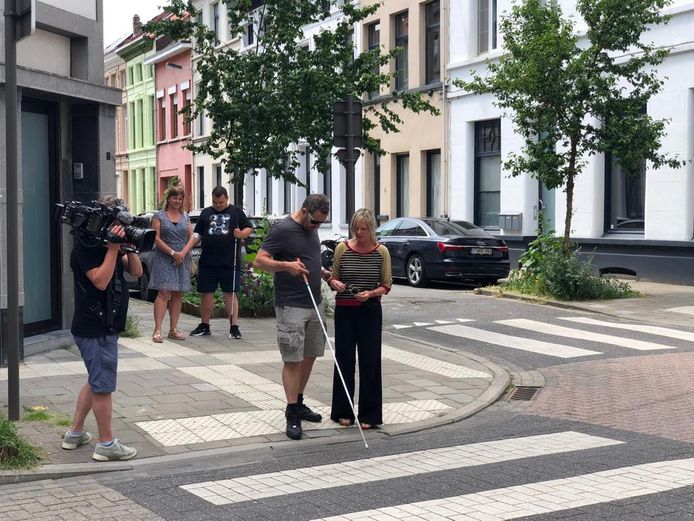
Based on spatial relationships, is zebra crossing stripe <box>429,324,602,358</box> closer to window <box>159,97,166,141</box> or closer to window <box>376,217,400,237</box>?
window <box>376,217,400,237</box>

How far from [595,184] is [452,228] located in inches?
149

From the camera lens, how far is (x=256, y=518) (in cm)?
591

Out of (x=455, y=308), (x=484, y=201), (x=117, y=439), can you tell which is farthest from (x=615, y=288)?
(x=117, y=439)

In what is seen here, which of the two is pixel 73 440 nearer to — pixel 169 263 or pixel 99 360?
pixel 99 360

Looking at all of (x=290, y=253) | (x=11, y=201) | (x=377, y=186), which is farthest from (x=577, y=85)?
(x=377, y=186)

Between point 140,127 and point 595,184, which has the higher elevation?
point 140,127

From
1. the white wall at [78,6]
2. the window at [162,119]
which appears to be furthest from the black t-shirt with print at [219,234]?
the window at [162,119]

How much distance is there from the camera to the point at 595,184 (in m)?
24.5

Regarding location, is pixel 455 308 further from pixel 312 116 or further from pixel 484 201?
pixel 484 201

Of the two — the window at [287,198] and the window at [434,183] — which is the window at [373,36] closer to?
the window at [434,183]

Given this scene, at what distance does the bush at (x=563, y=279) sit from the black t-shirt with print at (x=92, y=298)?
477 inches

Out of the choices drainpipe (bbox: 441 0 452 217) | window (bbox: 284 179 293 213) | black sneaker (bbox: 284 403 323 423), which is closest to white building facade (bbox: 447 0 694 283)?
drainpipe (bbox: 441 0 452 217)

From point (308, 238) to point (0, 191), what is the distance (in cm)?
376

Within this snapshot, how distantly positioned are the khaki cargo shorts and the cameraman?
130cm
